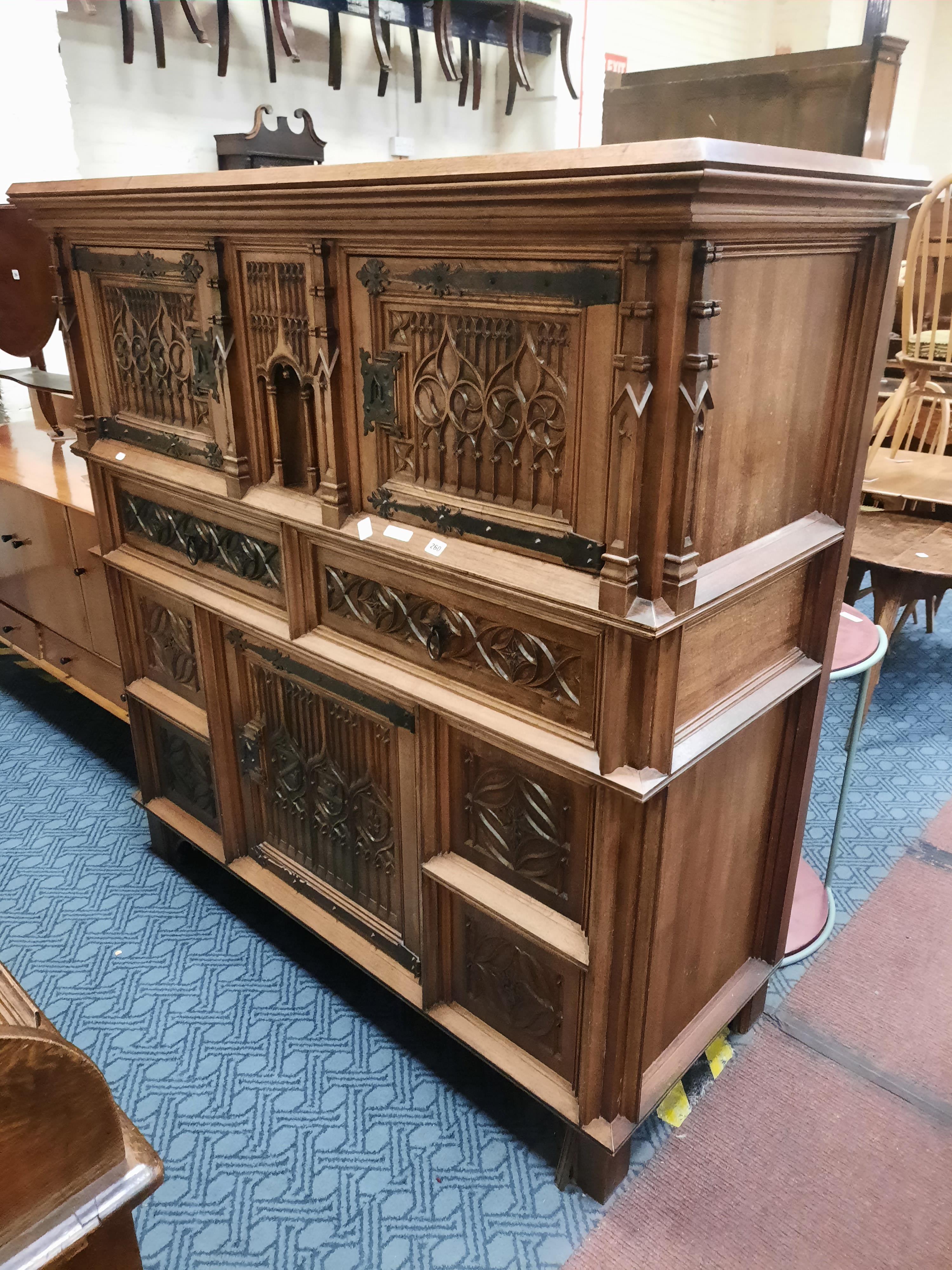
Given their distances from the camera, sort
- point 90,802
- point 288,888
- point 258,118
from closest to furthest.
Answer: point 288,888 → point 90,802 → point 258,118

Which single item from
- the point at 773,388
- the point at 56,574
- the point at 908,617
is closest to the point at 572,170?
the point at 773,388

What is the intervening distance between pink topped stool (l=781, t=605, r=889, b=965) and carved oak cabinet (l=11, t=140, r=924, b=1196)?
273 millimetres

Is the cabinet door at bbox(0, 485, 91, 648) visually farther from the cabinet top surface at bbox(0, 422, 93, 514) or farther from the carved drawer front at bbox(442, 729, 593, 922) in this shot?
the carved drawer front at bbox(442, 729, 593, 922)

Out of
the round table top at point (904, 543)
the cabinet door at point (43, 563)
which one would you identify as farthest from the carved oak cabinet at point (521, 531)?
the round table top at point (904, 543)

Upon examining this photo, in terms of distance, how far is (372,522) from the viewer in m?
1.50

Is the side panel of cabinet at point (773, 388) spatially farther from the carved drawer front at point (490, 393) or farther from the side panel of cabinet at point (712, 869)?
the side panel of cabinet at point (712, 869)

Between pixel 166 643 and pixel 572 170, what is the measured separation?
1502mm

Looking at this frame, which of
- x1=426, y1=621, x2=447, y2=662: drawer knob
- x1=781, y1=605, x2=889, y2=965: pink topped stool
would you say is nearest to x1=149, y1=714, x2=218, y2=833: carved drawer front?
x1=426, y1=621, x2=447, y2=662: drawer knob

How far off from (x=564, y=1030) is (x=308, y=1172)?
21.4 inches

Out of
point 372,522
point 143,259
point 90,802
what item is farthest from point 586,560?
point 90,802

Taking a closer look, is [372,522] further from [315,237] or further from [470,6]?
[470,6]

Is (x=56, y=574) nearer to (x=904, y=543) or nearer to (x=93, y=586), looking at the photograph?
(x=93, y=586)

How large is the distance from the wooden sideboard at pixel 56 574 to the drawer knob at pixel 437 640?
1.24 meters

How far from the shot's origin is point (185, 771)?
89.1 inches
